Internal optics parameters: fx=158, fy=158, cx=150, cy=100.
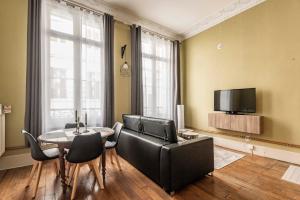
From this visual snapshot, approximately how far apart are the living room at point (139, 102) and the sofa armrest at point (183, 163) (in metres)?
0.02

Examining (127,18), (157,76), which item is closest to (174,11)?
(127,18)

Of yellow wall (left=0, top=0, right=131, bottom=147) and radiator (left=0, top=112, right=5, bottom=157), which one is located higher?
yellow wall (left=0, top=0, right=131, bottom=147)

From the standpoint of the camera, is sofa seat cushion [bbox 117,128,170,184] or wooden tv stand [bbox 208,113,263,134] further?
wooden tv stand [bbox 208,113,263,134]

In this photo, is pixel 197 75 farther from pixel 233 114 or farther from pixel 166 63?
pixel 233 114

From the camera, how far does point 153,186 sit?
221cm

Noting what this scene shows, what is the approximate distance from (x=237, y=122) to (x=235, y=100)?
20.5 inches

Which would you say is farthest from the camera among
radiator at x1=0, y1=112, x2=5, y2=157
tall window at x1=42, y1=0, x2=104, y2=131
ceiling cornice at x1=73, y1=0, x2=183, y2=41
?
ceiling cornice at x1=73, y1=0, x2=183, y2=41

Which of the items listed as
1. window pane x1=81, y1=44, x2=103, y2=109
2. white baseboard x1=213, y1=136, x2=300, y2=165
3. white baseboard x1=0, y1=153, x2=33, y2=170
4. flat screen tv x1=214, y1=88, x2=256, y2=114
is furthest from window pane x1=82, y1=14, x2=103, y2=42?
white baseboard x1=213, y1=136, x2=300, y2=165

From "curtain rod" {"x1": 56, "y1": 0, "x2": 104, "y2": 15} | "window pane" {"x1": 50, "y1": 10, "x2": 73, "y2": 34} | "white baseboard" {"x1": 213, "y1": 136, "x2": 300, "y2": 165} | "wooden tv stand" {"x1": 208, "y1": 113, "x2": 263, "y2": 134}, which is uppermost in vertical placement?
"curtain rod" {"x1": 56, "y1": 0, "x2": 104, "y2": 15}

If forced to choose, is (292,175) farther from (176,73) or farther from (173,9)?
(173,9)

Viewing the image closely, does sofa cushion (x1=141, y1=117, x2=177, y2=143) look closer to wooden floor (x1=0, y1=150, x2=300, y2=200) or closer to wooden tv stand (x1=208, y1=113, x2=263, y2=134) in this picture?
wooden floor (x1=0, y1=150, x2=300, y2=200)

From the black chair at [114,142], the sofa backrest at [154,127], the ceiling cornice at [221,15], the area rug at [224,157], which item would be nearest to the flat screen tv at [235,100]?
the area rug at [224,157]

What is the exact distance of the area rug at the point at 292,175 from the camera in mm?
2365

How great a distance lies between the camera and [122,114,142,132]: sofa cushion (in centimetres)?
297
